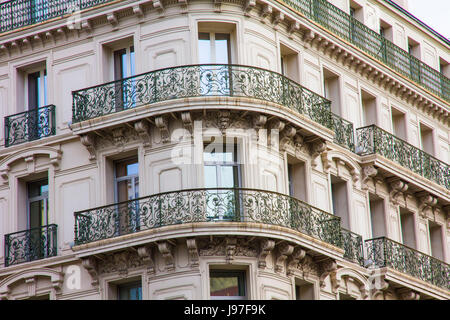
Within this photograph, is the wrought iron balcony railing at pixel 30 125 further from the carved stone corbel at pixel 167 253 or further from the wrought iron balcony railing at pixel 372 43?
the wrought iron balcony railing at pixel 372 43

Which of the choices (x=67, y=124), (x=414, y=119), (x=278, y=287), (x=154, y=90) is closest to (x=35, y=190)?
(x=67, y=124)

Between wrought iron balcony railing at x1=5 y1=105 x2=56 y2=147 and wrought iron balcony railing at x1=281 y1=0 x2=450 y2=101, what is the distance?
24.5 feet

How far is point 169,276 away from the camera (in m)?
40.0

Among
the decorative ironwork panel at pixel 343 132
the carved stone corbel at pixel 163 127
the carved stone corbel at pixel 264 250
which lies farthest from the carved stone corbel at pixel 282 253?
the decorative ironwork panel at pixel 343 132

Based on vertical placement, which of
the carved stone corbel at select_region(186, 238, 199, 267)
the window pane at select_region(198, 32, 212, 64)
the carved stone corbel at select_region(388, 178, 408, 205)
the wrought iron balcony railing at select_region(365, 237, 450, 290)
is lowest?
the carved stone corbel at select_region(186, 238, 199, 267)

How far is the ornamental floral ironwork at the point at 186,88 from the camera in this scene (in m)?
41.3

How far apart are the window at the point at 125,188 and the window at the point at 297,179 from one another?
4.38 metres

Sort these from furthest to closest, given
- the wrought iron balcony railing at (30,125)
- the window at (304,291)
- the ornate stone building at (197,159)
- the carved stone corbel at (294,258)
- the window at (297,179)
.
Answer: the wrought iron balcony railing at (30,125)
the window at (297,179)
the window at (304,291)
the carved stone corbel at (294,258)
the ornate stone building at (197,159)

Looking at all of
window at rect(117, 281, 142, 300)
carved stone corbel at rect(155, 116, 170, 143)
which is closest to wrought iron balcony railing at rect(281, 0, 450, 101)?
carved stone corbel at rect(155, 116, 170, 143)

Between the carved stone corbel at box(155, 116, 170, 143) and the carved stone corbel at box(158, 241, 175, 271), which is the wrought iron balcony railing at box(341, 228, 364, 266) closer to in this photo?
the carved stone corbel at box(158, 241, 175, 271)

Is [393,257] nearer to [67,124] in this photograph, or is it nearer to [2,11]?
[67,124]

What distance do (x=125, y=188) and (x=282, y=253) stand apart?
16.1 feet

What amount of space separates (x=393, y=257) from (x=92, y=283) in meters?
9.40

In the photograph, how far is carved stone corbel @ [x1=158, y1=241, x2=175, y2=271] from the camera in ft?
130
